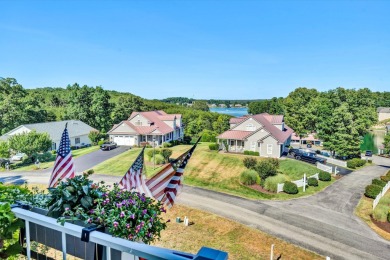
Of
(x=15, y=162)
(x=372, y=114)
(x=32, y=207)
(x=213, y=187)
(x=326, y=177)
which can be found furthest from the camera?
(x=372, y=114)

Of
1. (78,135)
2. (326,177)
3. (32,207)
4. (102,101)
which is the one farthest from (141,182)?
(102,101)

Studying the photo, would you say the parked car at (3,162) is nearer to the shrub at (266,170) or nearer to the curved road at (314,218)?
the curved road at (314,218)

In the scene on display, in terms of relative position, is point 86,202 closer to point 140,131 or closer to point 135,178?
point 135,178

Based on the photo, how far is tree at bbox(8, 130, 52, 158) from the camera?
35.3m

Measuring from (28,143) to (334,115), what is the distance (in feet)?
145

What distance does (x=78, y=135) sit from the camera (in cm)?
4825

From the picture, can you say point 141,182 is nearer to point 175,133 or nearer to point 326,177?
point 326,177

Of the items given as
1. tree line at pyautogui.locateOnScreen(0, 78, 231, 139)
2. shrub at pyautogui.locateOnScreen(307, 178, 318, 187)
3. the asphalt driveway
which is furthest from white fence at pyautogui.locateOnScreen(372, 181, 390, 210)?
tree line at pyautogui.locateOnScreen(0, 78, 231, 139)

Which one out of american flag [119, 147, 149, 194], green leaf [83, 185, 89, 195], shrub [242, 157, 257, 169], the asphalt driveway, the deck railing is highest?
green leaf [83, 185, 89, 195]

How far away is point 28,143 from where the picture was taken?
117 feet

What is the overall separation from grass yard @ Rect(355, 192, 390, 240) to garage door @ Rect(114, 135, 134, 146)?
34.4 metres

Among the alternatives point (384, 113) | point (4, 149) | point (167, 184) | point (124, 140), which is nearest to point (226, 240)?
point (167, 184)

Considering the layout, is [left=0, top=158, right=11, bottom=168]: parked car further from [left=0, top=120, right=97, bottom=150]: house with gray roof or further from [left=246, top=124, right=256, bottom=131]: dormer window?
[left=246, top=124, right=256, bottom=131]: dormer window

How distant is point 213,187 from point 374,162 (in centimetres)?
2963
